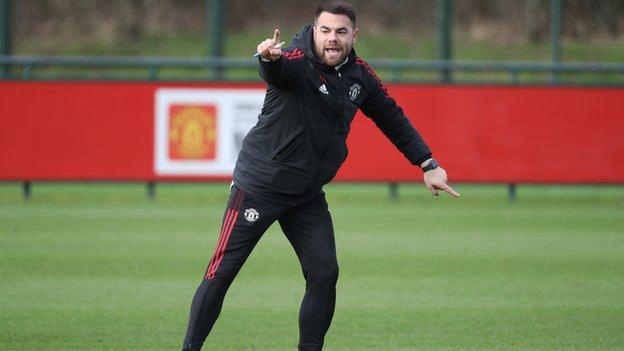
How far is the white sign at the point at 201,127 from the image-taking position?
1773cm

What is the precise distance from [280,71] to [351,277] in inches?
198

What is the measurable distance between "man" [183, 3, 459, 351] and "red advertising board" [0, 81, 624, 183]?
10832 millimetres

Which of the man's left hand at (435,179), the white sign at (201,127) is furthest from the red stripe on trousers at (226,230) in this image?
the white sign at (201,127)

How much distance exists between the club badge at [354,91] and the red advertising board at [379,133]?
35.8 feet

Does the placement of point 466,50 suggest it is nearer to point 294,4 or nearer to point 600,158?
point 294,4

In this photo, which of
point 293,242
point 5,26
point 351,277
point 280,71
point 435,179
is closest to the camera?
point 280,71

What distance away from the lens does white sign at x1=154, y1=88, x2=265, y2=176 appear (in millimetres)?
17734

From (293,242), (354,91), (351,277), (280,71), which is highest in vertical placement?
(280,71)

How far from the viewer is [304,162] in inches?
264

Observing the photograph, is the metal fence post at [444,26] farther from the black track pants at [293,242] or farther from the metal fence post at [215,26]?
the black track pants at [293,242]

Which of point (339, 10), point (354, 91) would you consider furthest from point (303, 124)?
point (339, 10)

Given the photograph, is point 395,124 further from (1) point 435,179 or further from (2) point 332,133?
(2) point 332,133

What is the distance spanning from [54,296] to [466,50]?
22.9 meters

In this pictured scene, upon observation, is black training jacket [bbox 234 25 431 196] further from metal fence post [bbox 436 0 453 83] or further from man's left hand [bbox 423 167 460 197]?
metal fence post [bbox 436 0 453 83]
